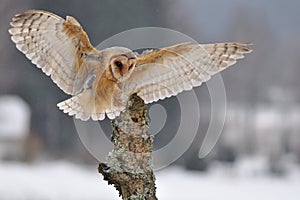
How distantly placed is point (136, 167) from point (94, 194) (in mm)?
3488

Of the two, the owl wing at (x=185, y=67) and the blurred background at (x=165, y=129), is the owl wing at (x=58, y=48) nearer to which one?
the owl wing at (x=185, y=67)

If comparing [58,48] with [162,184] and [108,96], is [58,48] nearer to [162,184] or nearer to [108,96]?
[108,96]

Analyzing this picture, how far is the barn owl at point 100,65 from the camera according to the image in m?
2.03

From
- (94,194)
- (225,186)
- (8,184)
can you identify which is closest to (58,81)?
(94,194)

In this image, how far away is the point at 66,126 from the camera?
11.5m

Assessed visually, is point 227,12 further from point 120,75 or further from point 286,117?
point 120,75

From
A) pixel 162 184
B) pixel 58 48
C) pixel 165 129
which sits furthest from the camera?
pixel 165 129

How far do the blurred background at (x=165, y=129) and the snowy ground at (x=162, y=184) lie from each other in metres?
0.01

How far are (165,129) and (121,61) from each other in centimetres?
731

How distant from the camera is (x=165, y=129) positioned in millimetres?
9258

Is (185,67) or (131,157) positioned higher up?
(185,67)

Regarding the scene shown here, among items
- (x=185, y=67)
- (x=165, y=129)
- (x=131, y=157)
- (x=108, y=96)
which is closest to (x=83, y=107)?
(x=108, y=96)

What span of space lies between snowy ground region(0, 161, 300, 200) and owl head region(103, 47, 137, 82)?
286cm

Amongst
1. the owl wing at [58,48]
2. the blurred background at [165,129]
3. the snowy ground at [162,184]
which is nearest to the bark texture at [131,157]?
the owl wing at [58,48]
